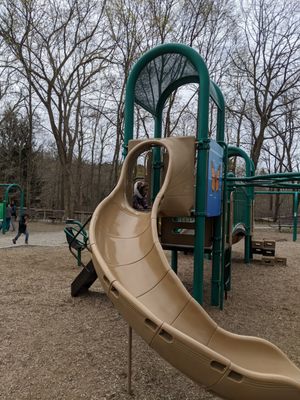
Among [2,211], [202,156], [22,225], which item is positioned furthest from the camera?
[2,211]

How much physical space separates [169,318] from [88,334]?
92.7 inches

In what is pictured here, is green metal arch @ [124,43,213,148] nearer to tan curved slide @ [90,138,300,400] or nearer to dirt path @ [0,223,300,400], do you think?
tan curved slide @ [90,138,300,400]

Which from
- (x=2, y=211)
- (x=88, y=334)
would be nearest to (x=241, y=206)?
(x=88, y=334)

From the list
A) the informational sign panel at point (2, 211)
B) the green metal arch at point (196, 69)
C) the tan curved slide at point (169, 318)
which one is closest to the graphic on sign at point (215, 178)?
the green metal arch at point (196, 69)

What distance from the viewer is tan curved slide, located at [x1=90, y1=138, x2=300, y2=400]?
241cm

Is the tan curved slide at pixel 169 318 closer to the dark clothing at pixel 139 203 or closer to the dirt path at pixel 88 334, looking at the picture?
the dirt path at pixel 88 334

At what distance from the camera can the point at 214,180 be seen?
5.90 metres

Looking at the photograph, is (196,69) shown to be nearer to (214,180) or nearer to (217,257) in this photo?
(214,180)

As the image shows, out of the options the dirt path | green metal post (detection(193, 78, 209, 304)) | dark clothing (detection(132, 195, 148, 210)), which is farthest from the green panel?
green metal post (detection(193, 78, 209, 304))

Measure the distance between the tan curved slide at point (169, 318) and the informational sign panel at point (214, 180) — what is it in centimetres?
110

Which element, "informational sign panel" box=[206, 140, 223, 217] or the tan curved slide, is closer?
the tan curved slide

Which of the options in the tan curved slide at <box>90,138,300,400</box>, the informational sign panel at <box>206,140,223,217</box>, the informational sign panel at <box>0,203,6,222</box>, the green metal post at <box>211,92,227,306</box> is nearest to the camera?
the tan curved slide at <box>90,138,300,400</box>

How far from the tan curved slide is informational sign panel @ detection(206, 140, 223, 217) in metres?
1.10

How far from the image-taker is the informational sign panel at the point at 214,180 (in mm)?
5573
